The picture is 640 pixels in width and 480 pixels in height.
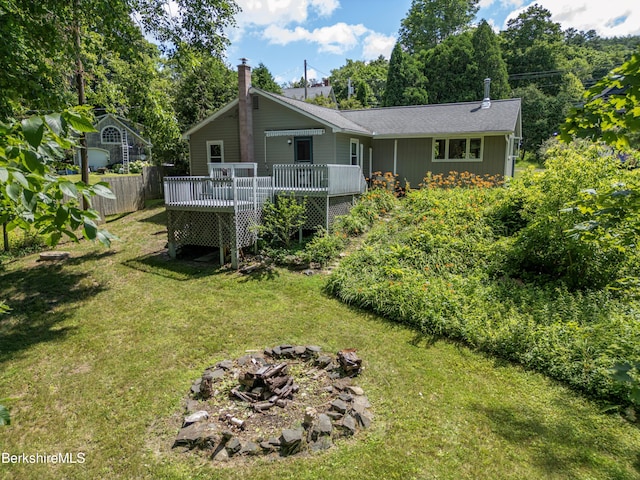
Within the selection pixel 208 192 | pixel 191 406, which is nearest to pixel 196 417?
pixel 191 406

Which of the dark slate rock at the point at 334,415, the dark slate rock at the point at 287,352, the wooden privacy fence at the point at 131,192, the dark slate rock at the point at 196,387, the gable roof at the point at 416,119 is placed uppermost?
the gable roof at the point at 416,119

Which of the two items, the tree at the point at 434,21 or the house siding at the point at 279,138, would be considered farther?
the tree at the point at 434,21

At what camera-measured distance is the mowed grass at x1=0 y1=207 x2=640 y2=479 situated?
3.33 metres

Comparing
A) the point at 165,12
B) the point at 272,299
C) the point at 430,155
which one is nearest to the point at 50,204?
the point at 272,299

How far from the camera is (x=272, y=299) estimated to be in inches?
282

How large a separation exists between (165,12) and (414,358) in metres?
9.57

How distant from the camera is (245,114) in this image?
13.8m

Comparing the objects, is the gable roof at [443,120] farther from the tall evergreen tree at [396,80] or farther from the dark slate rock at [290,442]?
the tall evergreen tree at [396,80]

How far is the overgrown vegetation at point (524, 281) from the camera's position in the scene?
191 inches

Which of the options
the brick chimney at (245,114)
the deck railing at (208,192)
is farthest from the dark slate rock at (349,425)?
the brick chimney at (245,114)

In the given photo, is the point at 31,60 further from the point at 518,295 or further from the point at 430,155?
the point at 430,155

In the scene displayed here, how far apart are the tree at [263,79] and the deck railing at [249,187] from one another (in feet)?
73.4

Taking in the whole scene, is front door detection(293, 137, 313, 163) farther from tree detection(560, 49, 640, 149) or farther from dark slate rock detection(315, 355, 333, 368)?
tree detection(560, 49, 640, 149)

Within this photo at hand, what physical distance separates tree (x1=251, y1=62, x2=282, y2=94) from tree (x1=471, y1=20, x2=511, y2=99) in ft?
56.3
